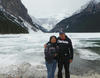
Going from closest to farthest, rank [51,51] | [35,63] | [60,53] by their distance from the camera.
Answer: [51,51] < [60,53] < [35,63]

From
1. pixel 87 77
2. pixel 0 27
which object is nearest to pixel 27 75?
pixel 87 77

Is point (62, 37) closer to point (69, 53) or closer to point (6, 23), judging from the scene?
point (69, 53)

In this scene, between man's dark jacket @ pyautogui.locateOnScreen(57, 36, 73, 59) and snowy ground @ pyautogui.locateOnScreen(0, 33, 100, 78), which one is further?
snowy ground @ pyautogui.locateOnScreen(0, 33, 100, 78)

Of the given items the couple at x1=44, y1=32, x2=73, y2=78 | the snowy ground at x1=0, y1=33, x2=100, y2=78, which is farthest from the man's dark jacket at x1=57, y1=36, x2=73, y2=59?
the snowy ground at x1=0, y1=33, x2=100, y2=78

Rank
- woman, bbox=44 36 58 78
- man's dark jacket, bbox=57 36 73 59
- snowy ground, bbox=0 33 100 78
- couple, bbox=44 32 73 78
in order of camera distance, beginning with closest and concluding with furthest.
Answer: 1. woman, bbox=44 36 58 78
2. couple, bbox=44 32 73 78
3. man's dark jacket, bbox=57 36 73 59
4. snowy ground, bbox=0 33 100 78

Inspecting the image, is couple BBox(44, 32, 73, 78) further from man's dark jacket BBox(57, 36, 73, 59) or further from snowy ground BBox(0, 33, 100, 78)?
snowy ground BBox(0, 33, 100, 78)

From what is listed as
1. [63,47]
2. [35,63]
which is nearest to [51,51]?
[63,47]

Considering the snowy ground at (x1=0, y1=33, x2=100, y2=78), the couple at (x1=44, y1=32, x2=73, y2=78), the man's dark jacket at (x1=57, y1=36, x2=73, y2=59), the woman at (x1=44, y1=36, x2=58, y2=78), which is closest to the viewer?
the woman at (x1=44, y1=36, x2=58, y2=78)

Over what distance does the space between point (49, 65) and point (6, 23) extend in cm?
16646

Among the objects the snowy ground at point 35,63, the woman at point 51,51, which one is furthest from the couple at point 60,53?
the snowy ground at point 35,63

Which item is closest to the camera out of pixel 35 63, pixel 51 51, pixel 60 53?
pixel 51 51

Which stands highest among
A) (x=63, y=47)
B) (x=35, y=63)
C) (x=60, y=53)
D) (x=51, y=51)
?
(x=63, y=47)

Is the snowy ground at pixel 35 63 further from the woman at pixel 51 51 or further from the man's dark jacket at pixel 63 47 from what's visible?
the woman at pixel 51 51

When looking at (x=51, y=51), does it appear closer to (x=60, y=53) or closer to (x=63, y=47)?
(x=60, y=53)
